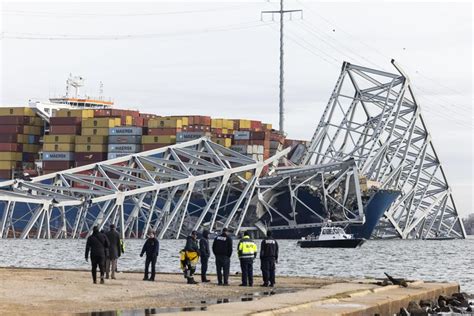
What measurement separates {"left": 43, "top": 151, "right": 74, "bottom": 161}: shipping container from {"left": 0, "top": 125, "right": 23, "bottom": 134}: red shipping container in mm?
7504

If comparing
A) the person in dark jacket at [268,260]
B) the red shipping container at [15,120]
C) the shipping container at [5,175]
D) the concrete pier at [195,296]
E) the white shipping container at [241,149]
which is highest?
the red shipping container at [15,120]

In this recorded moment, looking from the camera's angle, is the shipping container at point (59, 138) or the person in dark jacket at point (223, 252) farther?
the shipping container at point (59, 138)

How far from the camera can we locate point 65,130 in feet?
375

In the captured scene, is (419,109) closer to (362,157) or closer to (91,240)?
(362,157)

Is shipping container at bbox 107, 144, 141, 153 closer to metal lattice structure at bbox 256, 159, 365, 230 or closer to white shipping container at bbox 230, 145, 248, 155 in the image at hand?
white shipping container at bbox 230, 145, 248, 155

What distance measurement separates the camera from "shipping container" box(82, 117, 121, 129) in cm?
11081

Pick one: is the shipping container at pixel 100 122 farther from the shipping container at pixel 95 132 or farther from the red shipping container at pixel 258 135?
the red shipping container at pixel 258 135

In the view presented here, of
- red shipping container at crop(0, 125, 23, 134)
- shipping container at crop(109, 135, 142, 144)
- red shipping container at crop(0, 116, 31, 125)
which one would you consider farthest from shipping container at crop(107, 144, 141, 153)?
red shipping container at crop(0, 116, 31, 125)

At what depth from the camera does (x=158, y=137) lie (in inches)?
4286

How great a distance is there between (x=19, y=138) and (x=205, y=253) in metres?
96.1

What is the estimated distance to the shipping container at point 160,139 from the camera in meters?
108

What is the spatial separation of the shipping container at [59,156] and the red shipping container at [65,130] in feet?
6.97

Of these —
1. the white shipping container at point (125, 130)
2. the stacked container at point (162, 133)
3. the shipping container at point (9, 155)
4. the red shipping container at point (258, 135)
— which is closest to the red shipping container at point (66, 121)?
the white shipping container at point (125, 130)

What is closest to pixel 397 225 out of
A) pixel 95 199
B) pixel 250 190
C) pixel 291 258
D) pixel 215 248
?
pixel 250 190
